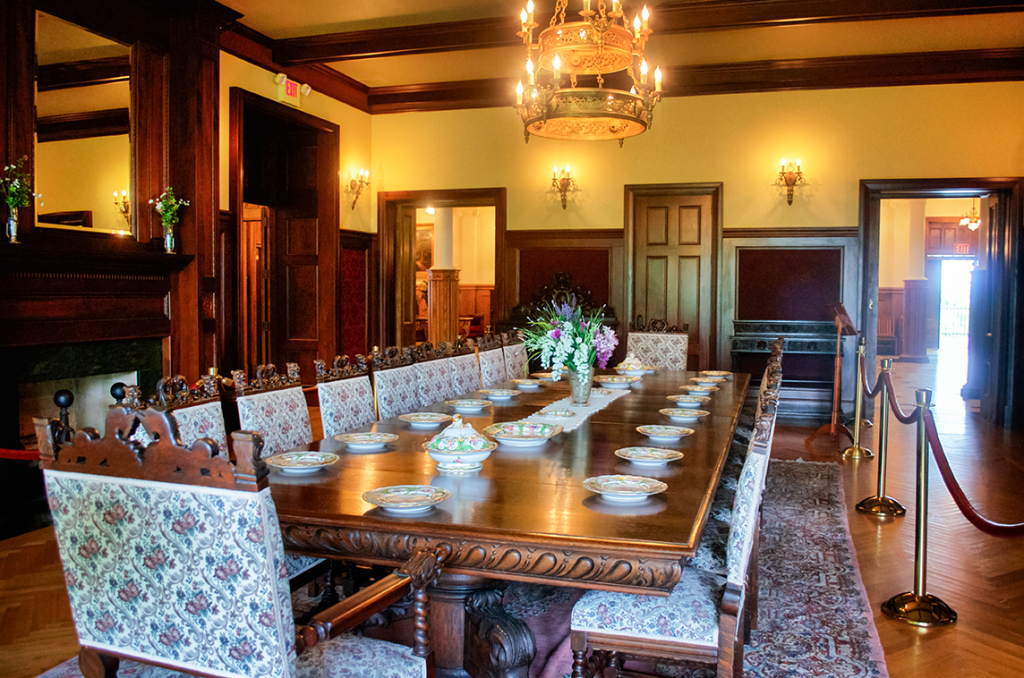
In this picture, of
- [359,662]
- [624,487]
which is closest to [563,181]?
[624,487]

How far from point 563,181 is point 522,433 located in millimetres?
6031

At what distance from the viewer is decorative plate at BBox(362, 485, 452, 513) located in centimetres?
212

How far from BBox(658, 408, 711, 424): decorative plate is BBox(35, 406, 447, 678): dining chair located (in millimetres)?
2081

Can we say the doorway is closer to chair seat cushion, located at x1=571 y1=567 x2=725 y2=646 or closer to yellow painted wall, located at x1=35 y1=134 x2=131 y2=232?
yellow painted wall, located at x1=35 y1=134 x2=131 y2=232

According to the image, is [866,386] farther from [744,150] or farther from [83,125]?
[83,125]

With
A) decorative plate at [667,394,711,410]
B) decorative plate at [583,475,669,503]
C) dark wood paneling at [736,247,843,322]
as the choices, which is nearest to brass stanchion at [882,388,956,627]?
decorative plate at [667,394,711,410]

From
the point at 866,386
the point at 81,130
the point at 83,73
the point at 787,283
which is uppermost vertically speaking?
the point at 83,73

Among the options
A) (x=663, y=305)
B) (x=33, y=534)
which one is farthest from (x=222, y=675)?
(x=663, y=305)

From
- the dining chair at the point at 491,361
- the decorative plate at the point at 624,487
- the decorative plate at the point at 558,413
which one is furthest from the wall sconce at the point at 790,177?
the decorative plate at the point at 624,487

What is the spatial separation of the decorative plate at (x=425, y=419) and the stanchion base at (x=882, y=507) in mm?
2920

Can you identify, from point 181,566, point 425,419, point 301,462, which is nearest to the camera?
point 181,566

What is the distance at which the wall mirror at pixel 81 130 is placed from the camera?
500cm

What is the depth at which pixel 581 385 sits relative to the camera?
13.5 feet

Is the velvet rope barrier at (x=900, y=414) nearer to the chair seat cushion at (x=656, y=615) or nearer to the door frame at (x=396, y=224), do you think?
the chair seat cushion at (x=656, y=615)
